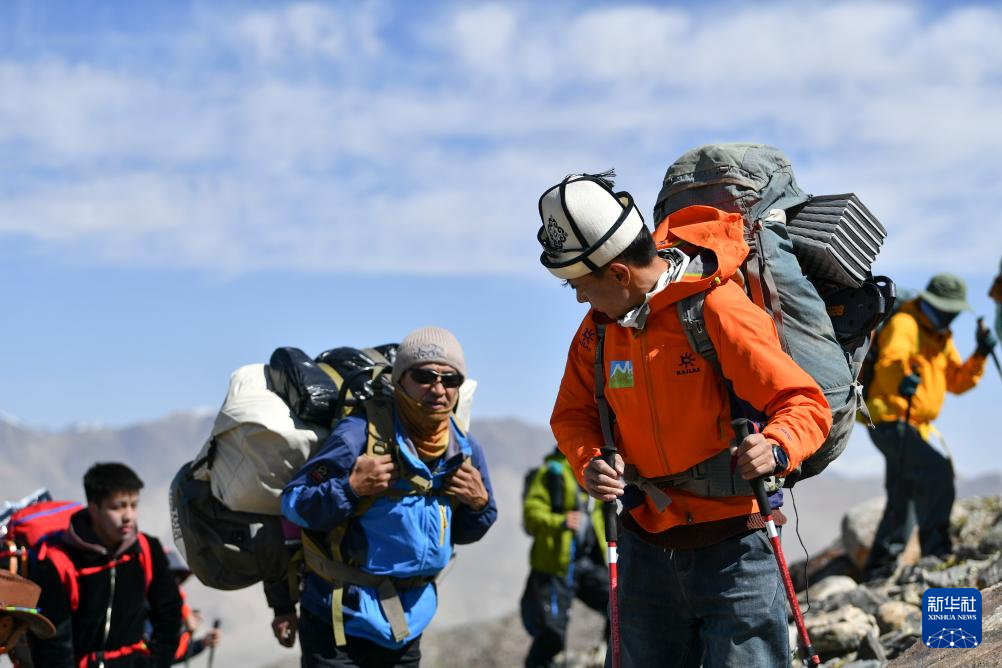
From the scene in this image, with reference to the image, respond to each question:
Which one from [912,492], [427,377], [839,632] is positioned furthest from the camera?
[912,492]

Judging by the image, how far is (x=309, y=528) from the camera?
615 centimetres

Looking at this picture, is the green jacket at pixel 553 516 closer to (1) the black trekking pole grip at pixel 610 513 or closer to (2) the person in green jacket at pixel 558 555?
(2) the person in green jacket at pixel 558 555

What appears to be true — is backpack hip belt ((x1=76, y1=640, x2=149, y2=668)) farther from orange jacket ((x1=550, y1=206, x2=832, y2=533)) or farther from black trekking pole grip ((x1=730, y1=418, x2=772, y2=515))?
black trekking pole grip ((x1=730, y1=418, x2=772, y2=515))

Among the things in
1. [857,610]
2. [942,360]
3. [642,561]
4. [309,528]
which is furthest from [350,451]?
[942,360]

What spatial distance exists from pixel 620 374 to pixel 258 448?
116 inches

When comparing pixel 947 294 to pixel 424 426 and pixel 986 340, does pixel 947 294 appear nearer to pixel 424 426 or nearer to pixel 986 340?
pixel 986 340

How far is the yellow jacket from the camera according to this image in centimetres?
1112

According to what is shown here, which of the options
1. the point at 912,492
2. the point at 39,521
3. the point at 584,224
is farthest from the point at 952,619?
the point at 912,492

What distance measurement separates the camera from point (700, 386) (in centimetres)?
404

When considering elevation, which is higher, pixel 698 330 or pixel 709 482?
pixel 698 330

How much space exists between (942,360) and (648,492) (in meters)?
8.19

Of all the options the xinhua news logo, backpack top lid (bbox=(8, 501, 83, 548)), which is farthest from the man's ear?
backpack top lid (bbox=(8, 501, 83, 548))

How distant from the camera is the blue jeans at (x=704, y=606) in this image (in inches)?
159

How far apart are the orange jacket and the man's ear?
0.11 m
